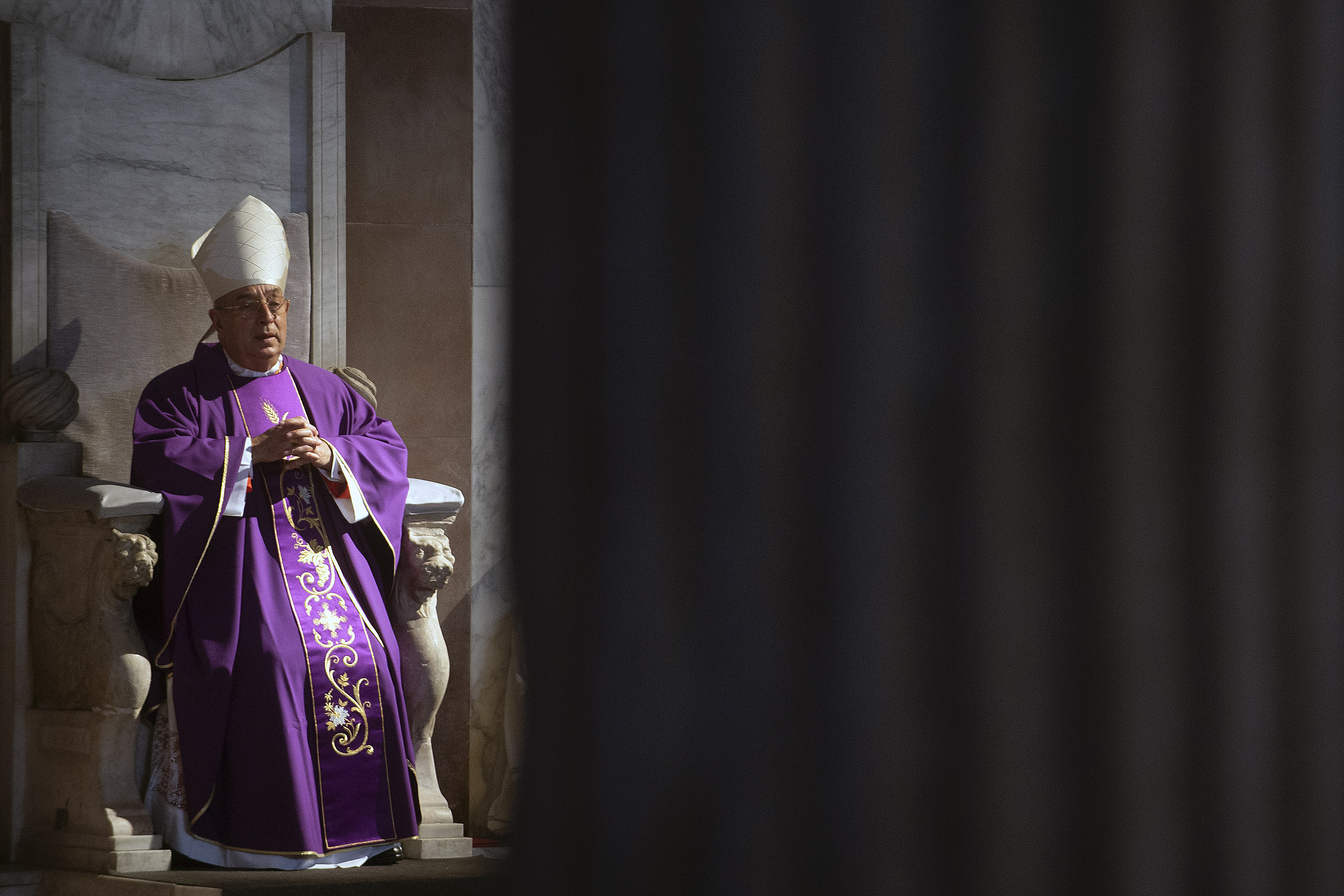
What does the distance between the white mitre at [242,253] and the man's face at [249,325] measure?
0.03 metres

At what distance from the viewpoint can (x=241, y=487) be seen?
4363 millimetres

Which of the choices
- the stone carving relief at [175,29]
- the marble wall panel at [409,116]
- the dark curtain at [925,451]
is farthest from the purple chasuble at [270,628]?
the dark curtain at [925,451]

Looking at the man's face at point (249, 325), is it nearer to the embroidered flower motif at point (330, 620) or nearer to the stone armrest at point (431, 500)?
the stone armrest at point (431, 500)

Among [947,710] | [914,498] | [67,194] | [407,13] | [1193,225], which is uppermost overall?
[407,13]

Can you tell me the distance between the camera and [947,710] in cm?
90

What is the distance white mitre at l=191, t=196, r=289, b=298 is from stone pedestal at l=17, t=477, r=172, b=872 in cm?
79

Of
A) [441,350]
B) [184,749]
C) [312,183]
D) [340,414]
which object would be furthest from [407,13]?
[184,749]

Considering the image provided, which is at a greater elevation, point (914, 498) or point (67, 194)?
point (67, 194)

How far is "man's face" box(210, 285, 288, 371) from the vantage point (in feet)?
15.5

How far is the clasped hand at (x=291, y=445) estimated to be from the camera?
4.37 metres

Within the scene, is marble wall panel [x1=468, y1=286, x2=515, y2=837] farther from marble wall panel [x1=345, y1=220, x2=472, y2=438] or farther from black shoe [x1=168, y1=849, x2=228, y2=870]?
black shoe [x1=168, y1=849, x2=228, y2=870]

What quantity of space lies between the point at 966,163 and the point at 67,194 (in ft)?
16.9

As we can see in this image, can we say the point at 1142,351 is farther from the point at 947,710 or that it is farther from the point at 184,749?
the point at 184,749

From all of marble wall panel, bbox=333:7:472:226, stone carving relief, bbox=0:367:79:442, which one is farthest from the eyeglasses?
marble wall panel, bbox=333:7:472:226
